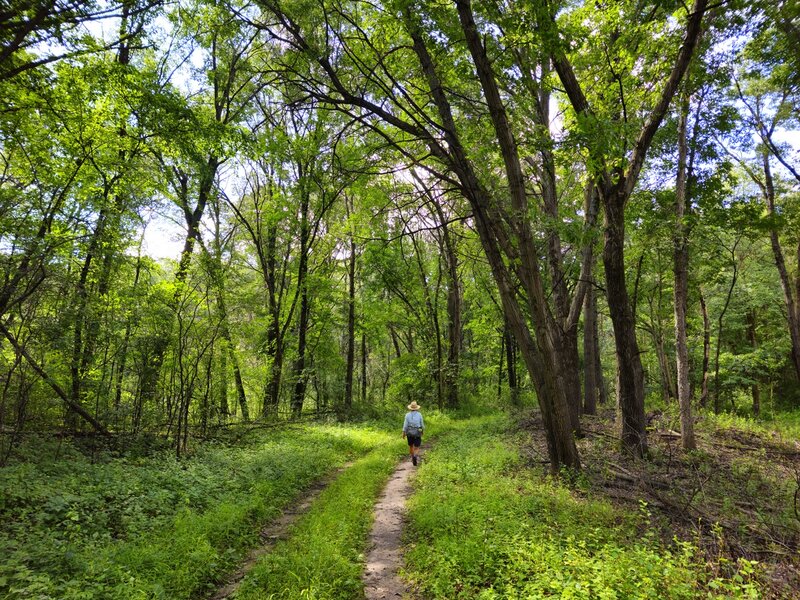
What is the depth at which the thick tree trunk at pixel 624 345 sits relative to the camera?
29.3 ft

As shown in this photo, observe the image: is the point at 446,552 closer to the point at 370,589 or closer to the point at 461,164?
the point at 370,589

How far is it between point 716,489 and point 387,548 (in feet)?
19.5

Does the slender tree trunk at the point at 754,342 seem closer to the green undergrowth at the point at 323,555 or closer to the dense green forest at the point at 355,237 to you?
the dense green forest at the point at 355,237

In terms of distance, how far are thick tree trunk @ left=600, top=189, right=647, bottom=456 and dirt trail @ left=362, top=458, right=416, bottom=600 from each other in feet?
16.6

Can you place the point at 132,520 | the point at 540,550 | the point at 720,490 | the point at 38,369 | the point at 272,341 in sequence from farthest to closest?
1. the point at 272,341
2. the point at 38,369
3. the point at 720,490
4. the point at 132,520
5. the point at 540,550

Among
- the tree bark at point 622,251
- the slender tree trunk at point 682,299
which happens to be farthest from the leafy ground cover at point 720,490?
the tree bark at point 622,251

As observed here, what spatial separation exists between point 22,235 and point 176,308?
3855 millimetres

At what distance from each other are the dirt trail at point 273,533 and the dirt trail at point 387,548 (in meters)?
1.42

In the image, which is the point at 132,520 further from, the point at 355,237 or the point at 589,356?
the point at 589,356

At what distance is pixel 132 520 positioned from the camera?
594cm

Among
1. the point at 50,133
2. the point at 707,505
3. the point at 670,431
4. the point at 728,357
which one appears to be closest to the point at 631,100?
the point at 707,505

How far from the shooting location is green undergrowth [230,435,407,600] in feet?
15.5

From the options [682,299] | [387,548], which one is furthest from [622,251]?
[387,548]

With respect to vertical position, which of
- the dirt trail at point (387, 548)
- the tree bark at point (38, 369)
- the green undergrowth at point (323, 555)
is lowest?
the dirt trail at point (387, 548)
